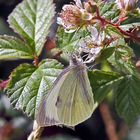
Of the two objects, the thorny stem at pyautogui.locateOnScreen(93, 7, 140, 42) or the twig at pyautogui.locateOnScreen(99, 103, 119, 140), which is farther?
the twig at pyautogui.locateOnScreen(99, 103, 119, 140)

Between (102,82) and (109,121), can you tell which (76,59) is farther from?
(109,121)

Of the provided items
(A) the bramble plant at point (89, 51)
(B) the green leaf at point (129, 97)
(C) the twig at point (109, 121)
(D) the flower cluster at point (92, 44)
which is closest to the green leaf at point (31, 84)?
(A) the bramble plant at point (89, 51)

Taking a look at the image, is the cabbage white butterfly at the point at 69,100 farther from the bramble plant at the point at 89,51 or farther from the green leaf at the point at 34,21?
the green leaf at the point at 34,21

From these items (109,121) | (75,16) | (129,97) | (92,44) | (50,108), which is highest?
(75,16)

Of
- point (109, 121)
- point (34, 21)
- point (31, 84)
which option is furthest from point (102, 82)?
point (109, 121)

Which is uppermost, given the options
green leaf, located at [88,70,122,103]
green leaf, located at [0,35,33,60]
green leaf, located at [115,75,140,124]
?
green leaf, located at [0,35,33,60]

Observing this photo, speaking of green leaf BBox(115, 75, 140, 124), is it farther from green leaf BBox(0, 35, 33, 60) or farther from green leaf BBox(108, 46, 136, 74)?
green leaf BBox(0, 35, 33, 60)

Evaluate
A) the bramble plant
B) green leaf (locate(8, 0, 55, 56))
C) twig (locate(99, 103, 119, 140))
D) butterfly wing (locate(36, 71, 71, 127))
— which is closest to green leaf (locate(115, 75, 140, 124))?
the bramble plant
